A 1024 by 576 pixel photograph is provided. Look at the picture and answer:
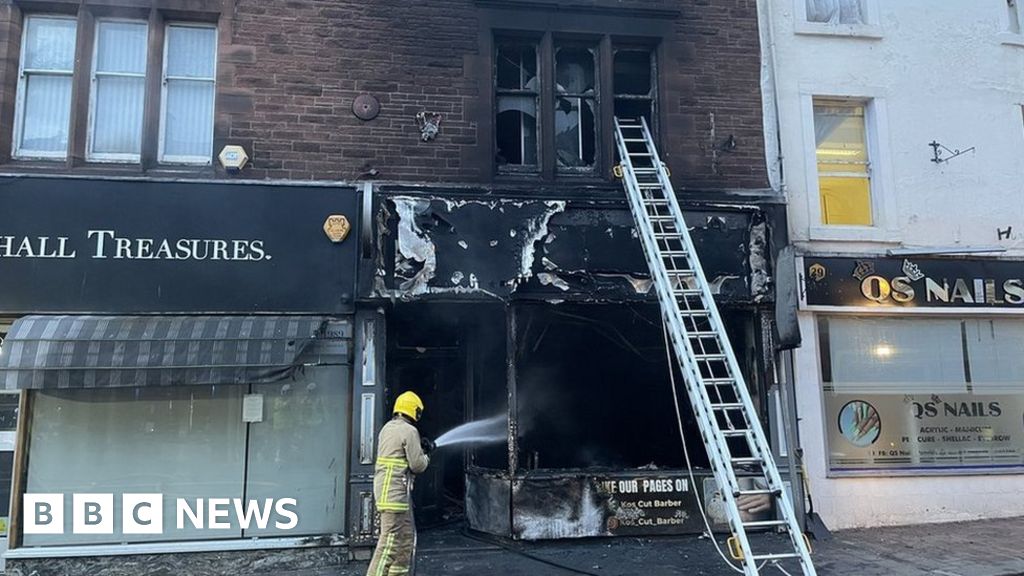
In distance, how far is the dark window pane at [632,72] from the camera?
918cm

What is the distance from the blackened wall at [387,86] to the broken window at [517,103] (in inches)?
12.8

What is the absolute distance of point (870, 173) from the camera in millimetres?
9477

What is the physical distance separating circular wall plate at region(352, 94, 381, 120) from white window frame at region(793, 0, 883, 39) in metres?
5.52

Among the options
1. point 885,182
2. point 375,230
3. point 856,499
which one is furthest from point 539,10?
point 856,499

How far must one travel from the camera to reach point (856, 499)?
341 inches

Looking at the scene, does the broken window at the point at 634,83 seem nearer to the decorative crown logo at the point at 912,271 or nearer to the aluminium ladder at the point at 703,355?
the aluminium ladder at the point at 703,355

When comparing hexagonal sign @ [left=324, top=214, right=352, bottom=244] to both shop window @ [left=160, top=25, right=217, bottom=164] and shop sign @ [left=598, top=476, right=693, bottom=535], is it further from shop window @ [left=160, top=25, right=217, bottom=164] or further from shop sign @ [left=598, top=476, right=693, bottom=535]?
shop sign @ [left=598, top=476, right=693, bottom=535]

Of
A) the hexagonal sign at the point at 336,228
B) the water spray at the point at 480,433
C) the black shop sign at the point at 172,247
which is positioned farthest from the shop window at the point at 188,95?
the water spray at the point at 480,433

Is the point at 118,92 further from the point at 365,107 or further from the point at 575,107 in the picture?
the point at 575,107

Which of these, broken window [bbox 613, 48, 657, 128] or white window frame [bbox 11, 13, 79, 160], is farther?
broken window [bbox 613, 48, 657, 128]

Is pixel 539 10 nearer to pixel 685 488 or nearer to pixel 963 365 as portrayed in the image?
pixel 685 488

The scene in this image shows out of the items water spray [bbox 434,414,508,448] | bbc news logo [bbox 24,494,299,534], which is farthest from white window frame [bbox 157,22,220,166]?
water spray [bbox 434,414,508,448]

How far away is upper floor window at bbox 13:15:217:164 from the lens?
8086mm

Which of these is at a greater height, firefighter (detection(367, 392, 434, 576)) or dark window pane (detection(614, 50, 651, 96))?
dark window pane (detection(614, 50, 651, 96))
